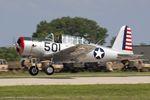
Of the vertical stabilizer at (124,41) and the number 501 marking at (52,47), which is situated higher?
the vertical stabilizer at (124,41)

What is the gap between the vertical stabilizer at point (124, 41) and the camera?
4609cm

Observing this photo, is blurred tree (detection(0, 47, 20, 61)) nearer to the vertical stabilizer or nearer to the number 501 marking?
the vertical stabilizer

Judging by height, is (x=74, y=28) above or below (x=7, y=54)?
above

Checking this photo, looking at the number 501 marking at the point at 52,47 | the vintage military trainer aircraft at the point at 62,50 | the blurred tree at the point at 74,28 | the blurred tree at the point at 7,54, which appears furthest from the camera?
the blurred tree at the point at 74,28

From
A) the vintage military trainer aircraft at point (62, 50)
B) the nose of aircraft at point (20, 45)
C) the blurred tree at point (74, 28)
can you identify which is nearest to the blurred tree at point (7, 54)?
the blurred tree at point (74, 28)

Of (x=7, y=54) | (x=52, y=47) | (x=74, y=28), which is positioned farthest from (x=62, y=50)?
(x=74, y=28)

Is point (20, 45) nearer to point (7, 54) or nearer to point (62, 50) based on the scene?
point (62, 50)

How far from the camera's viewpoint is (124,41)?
46656 millimetres
